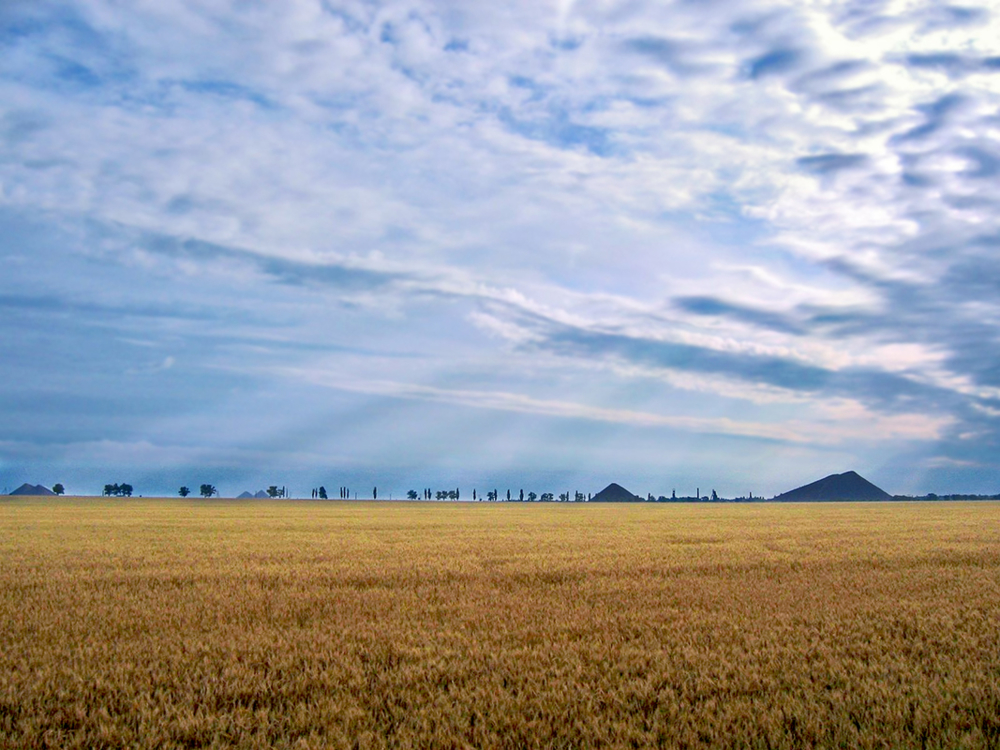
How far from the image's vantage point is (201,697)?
7.71 metres

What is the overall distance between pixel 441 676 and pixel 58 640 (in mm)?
6234

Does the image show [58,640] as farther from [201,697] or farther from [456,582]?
[456,582]

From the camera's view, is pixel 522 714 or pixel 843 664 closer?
pixel 522 714

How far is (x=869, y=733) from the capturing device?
21.4ft

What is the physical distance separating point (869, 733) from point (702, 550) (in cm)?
1796

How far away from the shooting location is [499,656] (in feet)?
29.9

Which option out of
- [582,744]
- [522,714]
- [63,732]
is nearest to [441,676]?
[522,714]

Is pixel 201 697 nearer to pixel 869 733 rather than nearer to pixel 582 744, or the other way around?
pixel 582 744

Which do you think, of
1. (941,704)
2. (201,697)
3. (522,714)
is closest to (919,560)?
(941,704)

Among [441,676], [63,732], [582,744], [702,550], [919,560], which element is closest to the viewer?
[582,744]

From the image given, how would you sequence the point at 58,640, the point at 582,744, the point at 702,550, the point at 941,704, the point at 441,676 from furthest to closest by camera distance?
1. the point at 702,550
2. the point at 58,640
3. the point at 441,676
4. the point at 941,704
5. the point at 582,744

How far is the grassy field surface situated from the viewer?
22.1 feet

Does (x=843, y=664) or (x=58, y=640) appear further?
(x=58, y=640)

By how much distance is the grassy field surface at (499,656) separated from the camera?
22.1ft
